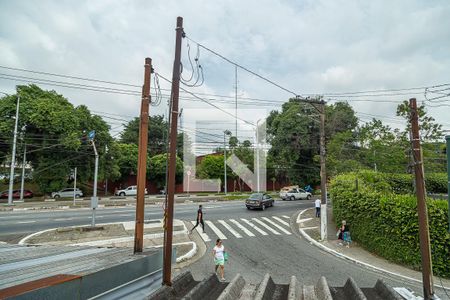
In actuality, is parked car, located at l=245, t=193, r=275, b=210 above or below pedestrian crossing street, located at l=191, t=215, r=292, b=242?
above

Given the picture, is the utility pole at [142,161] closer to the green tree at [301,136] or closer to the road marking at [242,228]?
the road marking at [242,228]

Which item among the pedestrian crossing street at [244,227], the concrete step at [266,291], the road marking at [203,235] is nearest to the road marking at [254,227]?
the pedestrian crossing street at [244,227]

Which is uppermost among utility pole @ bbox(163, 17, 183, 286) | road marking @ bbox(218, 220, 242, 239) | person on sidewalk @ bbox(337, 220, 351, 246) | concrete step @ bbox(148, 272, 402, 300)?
utility pole @ bbox(163, 17, 183, 286)

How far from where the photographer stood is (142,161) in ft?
28.0

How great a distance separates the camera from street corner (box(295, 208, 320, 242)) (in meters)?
18.0

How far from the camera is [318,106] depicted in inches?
702

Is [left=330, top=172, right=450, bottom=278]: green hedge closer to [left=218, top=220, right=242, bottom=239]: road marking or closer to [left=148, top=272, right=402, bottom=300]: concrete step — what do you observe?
[left=218, top=220, right=242, bottom=239]: road marking

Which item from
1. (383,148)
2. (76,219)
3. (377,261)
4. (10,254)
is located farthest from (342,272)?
(76,219)

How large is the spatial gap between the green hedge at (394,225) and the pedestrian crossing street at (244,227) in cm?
446

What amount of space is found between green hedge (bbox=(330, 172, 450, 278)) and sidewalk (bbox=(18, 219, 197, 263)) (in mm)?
8768

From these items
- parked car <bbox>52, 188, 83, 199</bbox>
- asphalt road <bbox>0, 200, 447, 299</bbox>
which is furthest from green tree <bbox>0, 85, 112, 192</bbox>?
asphalt road <bbox>0, 200, 447, 299</bbox>

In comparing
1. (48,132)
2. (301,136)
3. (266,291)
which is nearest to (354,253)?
(266,291)

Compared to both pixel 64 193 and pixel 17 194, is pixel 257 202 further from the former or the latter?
pixel 17 194

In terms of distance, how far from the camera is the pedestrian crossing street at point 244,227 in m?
17.7
